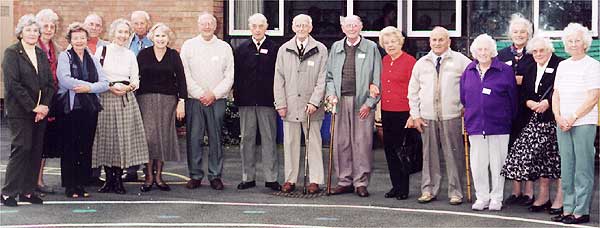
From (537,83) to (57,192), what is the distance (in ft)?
16.3

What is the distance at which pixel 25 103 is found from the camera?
10828 mm

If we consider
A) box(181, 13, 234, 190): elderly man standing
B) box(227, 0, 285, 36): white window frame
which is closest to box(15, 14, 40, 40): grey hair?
box(181, 13, 234, 190): elderly man standing

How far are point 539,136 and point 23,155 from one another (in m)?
4.87

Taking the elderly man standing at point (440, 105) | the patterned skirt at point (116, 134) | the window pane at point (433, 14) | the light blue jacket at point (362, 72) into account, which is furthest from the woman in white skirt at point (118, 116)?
the window pane at point (433, 14)

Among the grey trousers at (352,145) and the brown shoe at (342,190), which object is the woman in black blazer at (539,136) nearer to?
the grey trousers at (352,145)

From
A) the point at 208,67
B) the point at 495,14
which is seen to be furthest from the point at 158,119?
the point at 495,14

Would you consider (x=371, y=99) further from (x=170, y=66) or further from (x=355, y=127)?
(x=170, y=66)

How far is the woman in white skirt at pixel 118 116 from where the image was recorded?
11883mm

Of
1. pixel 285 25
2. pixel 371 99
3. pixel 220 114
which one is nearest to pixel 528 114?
pixel 371 99

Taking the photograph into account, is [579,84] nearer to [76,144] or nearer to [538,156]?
[538,156]

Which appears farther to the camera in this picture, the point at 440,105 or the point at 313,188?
the point at 313,188

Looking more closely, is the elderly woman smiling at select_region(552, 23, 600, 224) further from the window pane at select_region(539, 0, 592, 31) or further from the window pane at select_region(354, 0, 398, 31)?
the window pane at select_region(354, 0, 398, 31)

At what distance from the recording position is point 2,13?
2175 cm

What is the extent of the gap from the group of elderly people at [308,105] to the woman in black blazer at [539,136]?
0.04 feet
